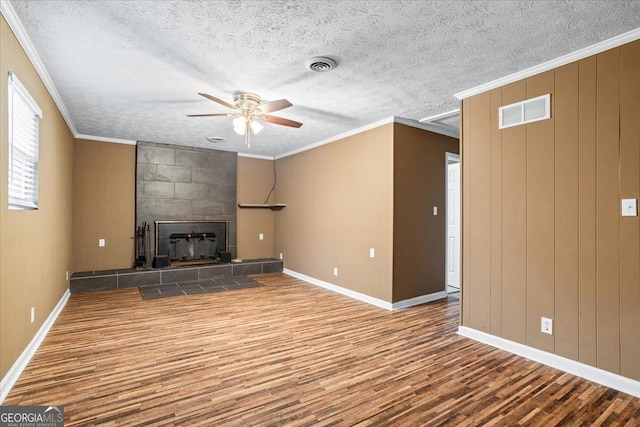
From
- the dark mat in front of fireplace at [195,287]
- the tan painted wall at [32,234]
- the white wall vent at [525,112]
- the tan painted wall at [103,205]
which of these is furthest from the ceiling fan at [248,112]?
the tan painted wall at [103,205]

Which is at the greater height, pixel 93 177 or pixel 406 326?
pixel 93 177

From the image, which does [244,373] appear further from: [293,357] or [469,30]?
[469,30]

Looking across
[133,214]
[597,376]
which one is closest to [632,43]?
[597,376]

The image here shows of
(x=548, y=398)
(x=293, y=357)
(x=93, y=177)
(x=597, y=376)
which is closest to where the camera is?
(x=548, y=398)

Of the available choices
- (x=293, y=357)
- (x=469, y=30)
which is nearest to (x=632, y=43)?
(x=469, y=30)

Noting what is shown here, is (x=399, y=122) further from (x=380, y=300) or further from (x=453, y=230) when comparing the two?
(x=380, y=300)

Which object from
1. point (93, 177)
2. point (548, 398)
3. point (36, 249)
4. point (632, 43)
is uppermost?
point (632, 43)

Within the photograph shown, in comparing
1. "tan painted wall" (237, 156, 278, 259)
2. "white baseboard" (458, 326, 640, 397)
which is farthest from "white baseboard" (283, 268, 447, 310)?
"tan painted wall" (237, 156, 278, 259)

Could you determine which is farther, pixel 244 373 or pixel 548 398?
pixel 244 373

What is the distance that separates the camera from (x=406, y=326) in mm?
3654

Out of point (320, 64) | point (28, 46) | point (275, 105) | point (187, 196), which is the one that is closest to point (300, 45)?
point (320, 64)

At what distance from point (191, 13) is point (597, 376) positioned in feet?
12.6

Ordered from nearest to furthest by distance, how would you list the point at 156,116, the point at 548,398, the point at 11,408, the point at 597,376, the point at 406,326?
the point at 11,408 < the point at 548,398 < the point at 597,376 < the point at 406,326 < the point at 156,116

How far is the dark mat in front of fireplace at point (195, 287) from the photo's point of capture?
495 cm
